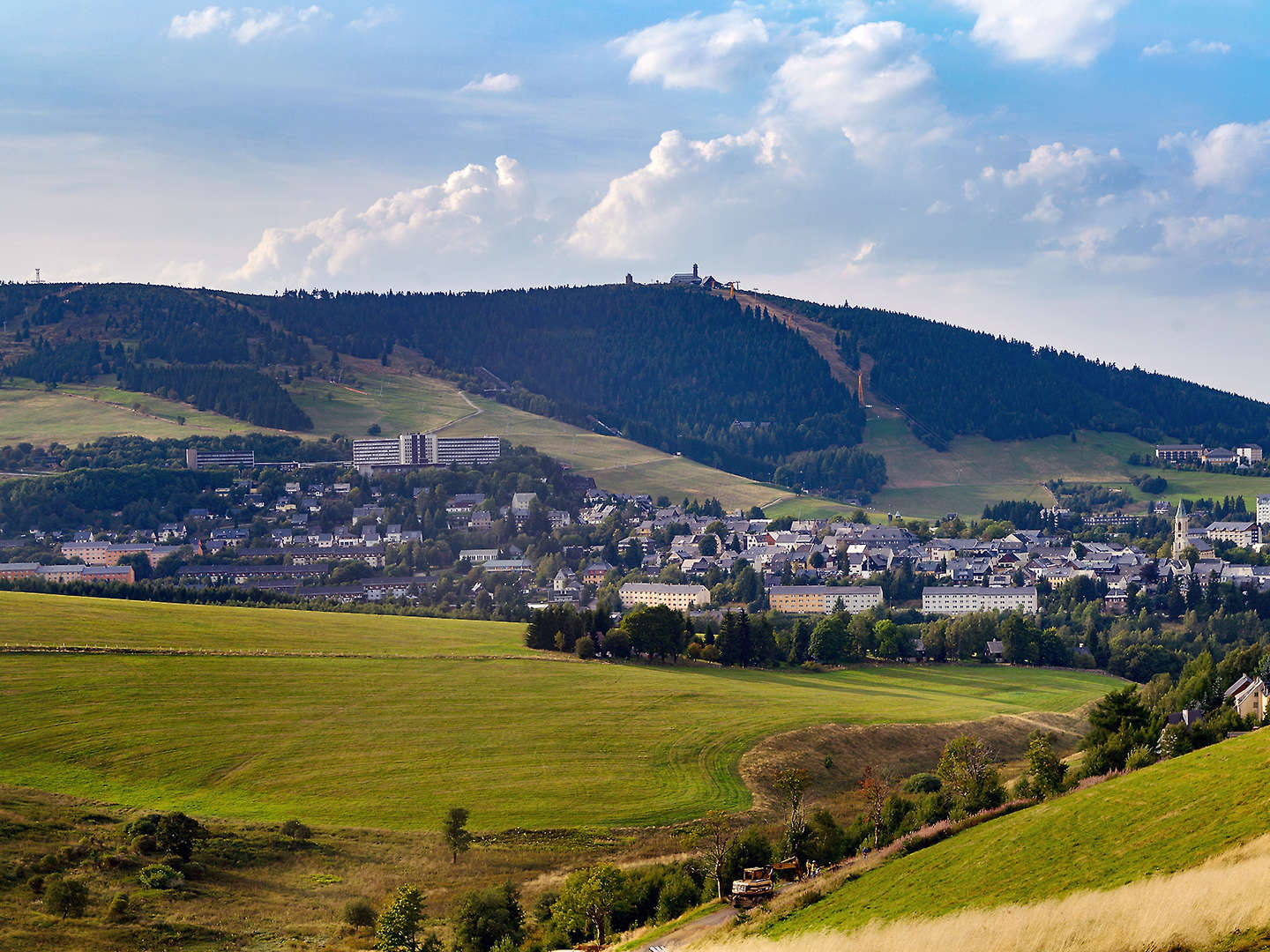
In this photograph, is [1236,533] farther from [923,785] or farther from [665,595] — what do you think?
[923,785]

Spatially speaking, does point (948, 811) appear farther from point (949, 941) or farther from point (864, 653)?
point (864, 653)

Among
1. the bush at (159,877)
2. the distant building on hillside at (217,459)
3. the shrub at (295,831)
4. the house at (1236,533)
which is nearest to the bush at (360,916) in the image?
the bush at (159,877)

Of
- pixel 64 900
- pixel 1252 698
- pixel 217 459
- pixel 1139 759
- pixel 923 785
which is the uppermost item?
pixel 217 459

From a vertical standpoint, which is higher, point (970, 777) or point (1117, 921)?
point (1117, 921)

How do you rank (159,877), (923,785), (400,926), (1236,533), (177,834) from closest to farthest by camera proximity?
(400,926), (159,877), (177,834), (923,785), (1236,533)

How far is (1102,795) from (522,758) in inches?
1113

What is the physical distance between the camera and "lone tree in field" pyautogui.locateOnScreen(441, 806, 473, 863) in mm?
45031

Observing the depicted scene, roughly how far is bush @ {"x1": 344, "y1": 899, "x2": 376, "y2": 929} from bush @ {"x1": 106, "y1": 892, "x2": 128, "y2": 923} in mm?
5913

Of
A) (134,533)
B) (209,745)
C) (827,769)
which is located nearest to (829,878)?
(827,769)

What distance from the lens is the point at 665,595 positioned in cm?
12056

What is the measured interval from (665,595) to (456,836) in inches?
2991

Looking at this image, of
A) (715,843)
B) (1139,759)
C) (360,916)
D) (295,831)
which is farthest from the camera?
(295,831)

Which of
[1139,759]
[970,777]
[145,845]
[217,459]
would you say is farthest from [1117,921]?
[217,459]

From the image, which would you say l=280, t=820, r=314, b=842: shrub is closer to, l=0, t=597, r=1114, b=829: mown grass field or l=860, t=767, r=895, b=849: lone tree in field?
l=0, t=597, r=1114, b=829: mown grass field
